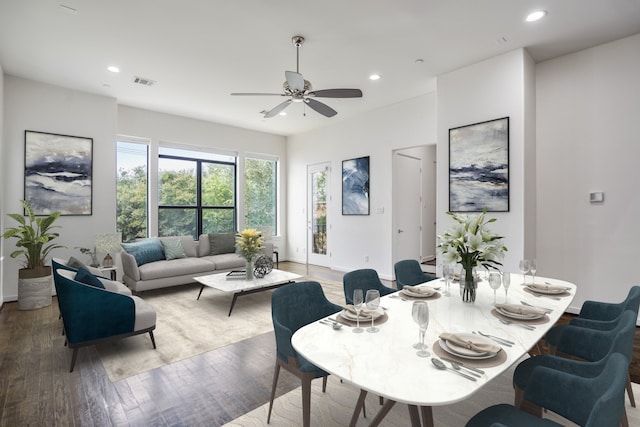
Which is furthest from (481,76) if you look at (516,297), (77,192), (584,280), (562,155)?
(77,192)

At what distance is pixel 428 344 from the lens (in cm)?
141

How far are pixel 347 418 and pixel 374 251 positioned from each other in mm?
4238

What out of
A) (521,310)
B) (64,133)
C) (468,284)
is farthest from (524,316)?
(64,133)

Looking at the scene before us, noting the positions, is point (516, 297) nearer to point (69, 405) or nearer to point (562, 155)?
point (562, 155)

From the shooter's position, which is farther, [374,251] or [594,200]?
[374,251]

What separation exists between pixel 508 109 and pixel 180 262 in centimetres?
533

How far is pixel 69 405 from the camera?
215 centimetres

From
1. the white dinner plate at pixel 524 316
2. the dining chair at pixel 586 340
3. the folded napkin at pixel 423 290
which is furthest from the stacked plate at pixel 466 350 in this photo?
the dining chair at pixel 586 340

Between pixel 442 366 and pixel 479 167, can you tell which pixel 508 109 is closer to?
pixel 479 167

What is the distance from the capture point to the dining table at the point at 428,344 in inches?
42.6

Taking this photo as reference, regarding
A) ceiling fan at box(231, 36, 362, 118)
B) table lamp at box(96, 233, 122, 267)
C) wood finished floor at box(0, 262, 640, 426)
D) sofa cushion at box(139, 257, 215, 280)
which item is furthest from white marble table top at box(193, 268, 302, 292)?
ceiling fan at box(231, 36, 362, 118)

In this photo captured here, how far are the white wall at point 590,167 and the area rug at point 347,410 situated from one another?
1.77 meters

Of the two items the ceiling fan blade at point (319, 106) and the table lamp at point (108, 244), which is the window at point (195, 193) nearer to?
the table lamp at point (108, 244)

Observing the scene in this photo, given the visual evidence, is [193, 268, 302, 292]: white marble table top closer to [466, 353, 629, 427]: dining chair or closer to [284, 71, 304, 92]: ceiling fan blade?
[284, 71, 304, 92]: ceiling fan blade
